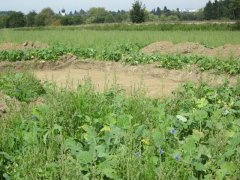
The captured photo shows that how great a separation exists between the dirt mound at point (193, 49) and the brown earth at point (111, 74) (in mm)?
2711

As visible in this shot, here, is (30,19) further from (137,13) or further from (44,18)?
(137,13)

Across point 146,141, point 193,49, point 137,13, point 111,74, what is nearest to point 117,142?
point 146,141

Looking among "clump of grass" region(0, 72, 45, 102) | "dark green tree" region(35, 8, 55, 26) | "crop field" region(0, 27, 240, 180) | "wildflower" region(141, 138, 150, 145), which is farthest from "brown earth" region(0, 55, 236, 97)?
"dark green tree" region(35, 8, 55, 26)

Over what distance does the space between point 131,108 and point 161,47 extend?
38.6ft

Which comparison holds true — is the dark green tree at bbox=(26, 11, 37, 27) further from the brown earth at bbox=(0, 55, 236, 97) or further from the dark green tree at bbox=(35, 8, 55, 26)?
the brown earth at bbox=(0, 55, 236, 97)

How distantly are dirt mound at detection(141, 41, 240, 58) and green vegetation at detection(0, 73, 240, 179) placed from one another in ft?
30.4

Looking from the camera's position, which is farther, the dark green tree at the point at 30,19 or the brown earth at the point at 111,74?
the dark green tree at the point at 30,19

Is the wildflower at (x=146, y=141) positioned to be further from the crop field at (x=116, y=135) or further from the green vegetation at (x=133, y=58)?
the green vegetation at (x=133, y=58)

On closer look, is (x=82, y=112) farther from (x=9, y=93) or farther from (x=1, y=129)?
(x=9, y=93)

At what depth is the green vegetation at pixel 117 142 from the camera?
301cm

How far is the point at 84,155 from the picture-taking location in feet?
10.3

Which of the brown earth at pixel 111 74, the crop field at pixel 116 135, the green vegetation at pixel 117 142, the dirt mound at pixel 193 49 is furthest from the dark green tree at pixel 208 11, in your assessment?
the green vegetation at pixel 117 142

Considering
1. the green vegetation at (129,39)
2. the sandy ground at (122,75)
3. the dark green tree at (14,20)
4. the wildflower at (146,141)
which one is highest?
the dark green tree at (14,20)

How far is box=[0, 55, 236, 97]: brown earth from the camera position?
33.7 ft
